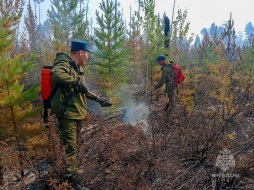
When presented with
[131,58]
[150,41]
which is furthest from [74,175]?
[131,58]

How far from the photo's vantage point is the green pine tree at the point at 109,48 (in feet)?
35.8

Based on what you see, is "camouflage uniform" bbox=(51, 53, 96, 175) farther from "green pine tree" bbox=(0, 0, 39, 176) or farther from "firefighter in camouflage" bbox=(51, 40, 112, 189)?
"green pine tree" bbox=(0, 0, 39, 176)

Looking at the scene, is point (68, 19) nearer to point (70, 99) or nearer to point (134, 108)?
point (134, 108)

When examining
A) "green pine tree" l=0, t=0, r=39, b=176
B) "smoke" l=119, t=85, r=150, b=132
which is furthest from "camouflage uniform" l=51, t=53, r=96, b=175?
"smoke" l=119, t=85, r=150, b=132

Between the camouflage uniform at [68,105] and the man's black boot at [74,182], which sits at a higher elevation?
the camouflage uniform at [68,105]

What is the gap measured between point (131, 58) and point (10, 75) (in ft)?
39.1

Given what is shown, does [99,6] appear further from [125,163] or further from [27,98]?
[125,163]

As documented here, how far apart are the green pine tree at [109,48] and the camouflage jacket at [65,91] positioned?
626 cm

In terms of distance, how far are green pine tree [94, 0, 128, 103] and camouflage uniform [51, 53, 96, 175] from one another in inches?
246

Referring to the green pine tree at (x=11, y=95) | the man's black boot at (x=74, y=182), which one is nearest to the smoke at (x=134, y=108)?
the green pine tree at (x=11, y=95)

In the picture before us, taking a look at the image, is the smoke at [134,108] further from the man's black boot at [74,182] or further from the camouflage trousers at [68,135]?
the man's black boot at [74,182]

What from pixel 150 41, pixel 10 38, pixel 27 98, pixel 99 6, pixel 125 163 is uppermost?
pixel 99 6

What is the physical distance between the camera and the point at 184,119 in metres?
5.67

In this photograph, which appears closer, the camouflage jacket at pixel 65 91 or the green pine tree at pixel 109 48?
the camouflage jacket at pixel 65 91
